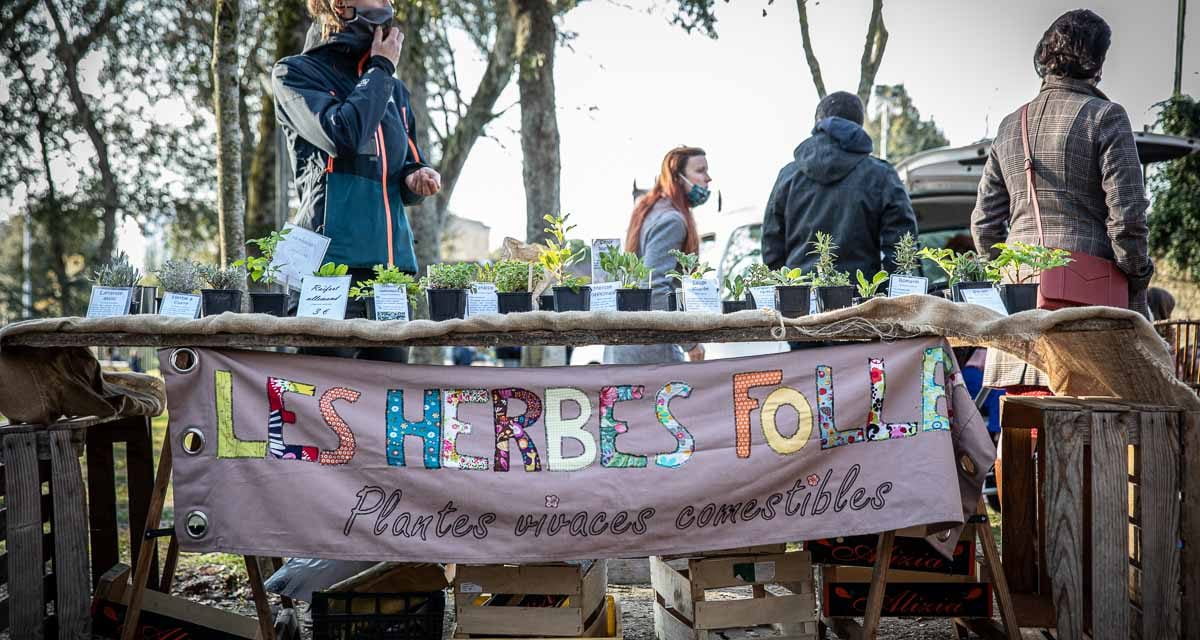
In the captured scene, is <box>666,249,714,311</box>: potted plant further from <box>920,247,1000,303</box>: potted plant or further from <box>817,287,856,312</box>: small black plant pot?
<box>920,247,1000,303</box>: potted plant

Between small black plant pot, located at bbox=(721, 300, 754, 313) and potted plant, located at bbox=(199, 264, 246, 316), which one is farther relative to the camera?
small black plant pot, located at bbox=(721, 300, 754, 313)

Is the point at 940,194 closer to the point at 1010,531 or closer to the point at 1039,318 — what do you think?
Answer: the point at 1010,531

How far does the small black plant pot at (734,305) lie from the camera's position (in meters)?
2.92

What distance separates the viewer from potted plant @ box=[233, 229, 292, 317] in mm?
2754

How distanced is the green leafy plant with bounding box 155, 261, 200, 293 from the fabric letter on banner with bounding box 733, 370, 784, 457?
5.41 feet

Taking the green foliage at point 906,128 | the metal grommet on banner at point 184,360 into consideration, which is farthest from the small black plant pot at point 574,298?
the green foliage at point 906,128

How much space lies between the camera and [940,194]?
22.5 feet

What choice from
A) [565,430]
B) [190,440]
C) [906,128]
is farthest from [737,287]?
[906,128]

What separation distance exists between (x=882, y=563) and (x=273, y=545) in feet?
5.69

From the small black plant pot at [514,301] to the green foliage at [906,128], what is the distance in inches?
1015

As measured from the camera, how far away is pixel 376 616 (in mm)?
2777

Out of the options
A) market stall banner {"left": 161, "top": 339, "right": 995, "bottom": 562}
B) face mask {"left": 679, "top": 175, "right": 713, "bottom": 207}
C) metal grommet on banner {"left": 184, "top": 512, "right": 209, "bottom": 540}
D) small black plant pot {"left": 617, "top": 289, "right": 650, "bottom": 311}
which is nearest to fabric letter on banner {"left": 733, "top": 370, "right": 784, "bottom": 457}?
market stall banner {"left": 161, "top": 339, "right": 995, "bottom": 562}

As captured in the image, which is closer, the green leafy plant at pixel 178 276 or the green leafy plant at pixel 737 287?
the green leafy plant at pixel 178 276

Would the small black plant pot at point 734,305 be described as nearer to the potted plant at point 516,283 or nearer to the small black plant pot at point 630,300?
the small black plant pot at point 630,300
